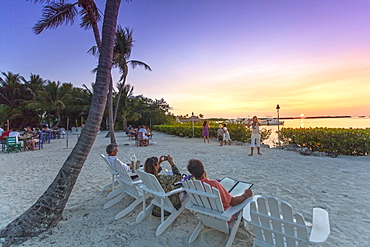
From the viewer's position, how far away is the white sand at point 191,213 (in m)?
2.56

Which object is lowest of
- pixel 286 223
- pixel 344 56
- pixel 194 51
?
pixel 286 223

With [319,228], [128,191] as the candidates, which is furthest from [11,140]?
[319,228]

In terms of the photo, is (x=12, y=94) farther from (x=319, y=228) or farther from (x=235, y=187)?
(x=319, y=228)

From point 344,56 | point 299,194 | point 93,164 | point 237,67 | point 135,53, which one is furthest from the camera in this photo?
point 135,53

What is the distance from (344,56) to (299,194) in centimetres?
918

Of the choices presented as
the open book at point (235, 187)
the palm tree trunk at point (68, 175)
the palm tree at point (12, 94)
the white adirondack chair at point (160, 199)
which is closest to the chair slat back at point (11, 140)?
the palm tree trunk at point (68, 175)

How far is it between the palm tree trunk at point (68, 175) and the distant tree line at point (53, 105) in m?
23.7

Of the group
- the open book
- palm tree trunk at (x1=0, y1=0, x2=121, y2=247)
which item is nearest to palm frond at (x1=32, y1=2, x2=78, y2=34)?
palm tree trunk at (x1=0, y1=0, x2=121, y2=247)

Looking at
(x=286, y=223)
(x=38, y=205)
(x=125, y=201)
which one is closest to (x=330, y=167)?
(x=286, y=223)

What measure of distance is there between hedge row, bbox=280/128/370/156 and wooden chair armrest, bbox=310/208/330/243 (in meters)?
7.83

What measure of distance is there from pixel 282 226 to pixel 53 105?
2953cm

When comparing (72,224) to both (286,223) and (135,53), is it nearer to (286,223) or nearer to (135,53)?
(286,223)

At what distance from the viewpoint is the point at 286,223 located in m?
1.71

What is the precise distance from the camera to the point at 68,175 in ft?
9.74
